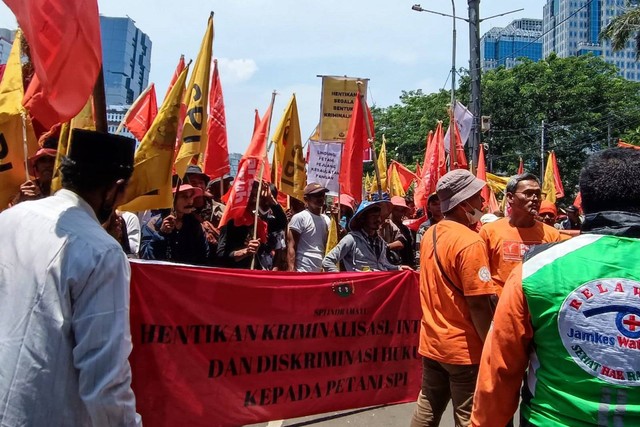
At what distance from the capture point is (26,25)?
1.90 m

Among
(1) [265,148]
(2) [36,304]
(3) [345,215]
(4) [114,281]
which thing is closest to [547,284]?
(4) [114,281]

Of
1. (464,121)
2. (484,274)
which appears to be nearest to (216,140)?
(484,274)

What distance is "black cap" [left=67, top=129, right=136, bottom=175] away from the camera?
1.81 meters

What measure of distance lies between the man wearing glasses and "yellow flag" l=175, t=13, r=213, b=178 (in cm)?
279

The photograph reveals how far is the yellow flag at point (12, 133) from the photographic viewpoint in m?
3.95

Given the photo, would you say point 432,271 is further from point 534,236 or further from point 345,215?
point 345,215

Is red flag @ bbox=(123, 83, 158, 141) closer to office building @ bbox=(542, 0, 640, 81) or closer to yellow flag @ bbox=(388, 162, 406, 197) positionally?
yellow flag @ bbox=(388, 162, 406, 197)

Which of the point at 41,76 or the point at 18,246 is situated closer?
the point at 18,246

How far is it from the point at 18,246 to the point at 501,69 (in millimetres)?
31904

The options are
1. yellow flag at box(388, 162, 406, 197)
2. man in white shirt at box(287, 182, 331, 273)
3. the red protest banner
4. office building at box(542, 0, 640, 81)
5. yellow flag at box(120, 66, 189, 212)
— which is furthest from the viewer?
office building at box(542, 0, 640, 81)

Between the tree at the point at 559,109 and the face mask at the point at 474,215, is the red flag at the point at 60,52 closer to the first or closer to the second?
the face mask at the point at 474,215

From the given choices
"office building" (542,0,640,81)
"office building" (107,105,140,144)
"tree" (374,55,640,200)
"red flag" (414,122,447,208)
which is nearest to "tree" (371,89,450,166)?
"tree" (374,55,640,200)

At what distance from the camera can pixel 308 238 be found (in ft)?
20.9

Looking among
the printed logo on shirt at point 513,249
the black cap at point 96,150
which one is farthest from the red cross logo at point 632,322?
the printed logo on shirt at point 513,249
